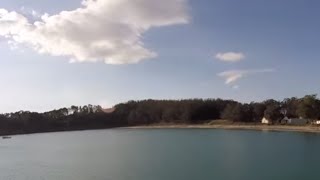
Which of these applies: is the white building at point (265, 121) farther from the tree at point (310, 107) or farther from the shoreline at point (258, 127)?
the tree at point (310, 107)

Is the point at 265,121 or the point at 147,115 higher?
the point at 147,115

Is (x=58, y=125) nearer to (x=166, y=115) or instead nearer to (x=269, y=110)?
(x=166, y=115)

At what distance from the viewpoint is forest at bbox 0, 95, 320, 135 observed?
4617 inches

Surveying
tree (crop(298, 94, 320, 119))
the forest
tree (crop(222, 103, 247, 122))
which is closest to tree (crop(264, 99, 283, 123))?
the forest

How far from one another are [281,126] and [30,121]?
77126 millimetres

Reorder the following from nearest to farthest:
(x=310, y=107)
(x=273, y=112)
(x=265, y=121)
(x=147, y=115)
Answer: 1. (x=310, y=107)
2. (x=273, y=112)
3. (x=265, y=121)
4. (x=147, y=115)

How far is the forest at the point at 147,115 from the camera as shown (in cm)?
11726

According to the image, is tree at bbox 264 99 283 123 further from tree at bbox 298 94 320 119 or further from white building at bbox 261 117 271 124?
tree at bbox 298 94 320 119

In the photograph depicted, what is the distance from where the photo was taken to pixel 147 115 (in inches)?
6299

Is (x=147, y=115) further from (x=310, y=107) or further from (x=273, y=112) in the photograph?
(x=310, y=107)

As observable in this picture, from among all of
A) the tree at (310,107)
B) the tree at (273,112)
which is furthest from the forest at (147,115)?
the tree at (310,107)

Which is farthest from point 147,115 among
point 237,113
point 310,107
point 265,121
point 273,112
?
point 310,107

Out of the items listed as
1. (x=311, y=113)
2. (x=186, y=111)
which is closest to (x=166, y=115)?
(x=186, y=111)

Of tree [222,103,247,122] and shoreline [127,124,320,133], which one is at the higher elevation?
tree [222,103,247,122]
